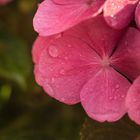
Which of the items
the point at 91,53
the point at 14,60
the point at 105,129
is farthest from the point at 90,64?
the point at 14,60

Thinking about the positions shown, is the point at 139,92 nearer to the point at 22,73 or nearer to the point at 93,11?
the point at 93,11

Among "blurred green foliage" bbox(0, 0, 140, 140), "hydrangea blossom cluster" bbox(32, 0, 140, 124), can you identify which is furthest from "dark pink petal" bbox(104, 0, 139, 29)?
"blurred green foliage" bbox(0, 0, 140, 140)

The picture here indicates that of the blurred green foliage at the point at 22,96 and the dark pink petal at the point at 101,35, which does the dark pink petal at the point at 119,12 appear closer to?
the dark pink petal at the point at 101,35

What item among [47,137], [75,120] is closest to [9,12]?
[75,120]

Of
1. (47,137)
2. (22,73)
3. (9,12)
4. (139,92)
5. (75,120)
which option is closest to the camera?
(139,92)

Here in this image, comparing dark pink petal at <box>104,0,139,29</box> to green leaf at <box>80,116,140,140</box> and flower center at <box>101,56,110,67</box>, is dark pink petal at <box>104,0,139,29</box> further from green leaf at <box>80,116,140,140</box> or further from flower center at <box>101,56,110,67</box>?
green leaf at <box>80,116,140,140</box>

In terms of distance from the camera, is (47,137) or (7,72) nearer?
(47,137)

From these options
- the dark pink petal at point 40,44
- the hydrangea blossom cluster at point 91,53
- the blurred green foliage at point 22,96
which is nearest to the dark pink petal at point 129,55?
the hydrangea blossom cluster at point 91,53
